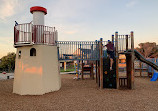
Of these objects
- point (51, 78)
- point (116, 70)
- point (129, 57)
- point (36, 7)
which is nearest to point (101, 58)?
point (116, 70)

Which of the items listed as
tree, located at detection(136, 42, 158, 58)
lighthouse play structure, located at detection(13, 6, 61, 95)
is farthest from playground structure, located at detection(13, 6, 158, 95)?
tree, located at detection(136, 42, 158, 58)

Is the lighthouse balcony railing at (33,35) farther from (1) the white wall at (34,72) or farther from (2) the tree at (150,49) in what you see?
(2) the tree at (150,49)

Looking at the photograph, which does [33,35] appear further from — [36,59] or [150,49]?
[150,49]

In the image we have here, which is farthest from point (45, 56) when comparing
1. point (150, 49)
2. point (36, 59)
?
point (150, 49)

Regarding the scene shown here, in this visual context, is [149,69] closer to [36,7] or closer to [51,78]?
[51,78]

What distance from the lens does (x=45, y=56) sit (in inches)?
406

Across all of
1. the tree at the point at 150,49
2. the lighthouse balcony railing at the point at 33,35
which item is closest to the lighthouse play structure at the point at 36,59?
the lighthouse balcony railing at the point at 33,35

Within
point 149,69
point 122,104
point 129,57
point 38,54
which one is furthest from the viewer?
point 149,69

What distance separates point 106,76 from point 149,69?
1240cm

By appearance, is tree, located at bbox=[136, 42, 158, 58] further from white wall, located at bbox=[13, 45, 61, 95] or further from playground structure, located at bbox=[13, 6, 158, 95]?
white wall, located at bbox=[13, 45, 61, 95]

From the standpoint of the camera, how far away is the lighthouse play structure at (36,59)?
990 centimetres

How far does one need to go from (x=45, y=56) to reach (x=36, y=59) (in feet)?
2.32

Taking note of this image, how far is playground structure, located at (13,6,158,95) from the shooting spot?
390 inches

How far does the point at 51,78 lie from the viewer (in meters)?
10.6
